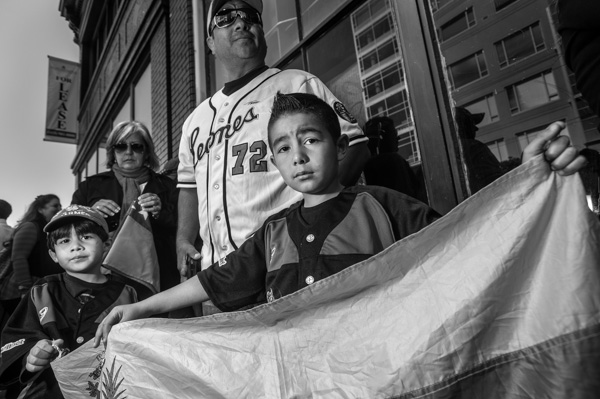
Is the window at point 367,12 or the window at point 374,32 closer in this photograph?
the window at point 374,32

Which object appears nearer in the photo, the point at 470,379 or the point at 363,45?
the point at 470,379

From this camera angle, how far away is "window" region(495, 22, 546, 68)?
6.26 ft

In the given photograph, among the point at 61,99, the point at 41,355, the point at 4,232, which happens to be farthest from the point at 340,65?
the point at 61,99

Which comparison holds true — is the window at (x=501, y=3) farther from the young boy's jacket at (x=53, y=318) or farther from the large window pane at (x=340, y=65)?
the young boy's jacket at (x=53, y=318)

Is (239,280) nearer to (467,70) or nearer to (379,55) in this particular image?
(467,70)

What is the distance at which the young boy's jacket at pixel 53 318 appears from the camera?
6.61 feet

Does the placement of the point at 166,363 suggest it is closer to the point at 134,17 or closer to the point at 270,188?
the point at 270,188

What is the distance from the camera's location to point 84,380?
70.3 inches

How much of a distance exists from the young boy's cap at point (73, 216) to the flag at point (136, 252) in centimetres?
13

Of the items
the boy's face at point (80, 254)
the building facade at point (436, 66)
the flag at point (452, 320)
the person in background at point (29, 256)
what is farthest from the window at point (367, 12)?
the person in background at point (29, 256)

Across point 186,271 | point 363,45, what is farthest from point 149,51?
point 186,271

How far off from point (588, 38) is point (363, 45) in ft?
6.02

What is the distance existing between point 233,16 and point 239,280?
1.42m

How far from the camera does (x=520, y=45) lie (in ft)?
6.41
